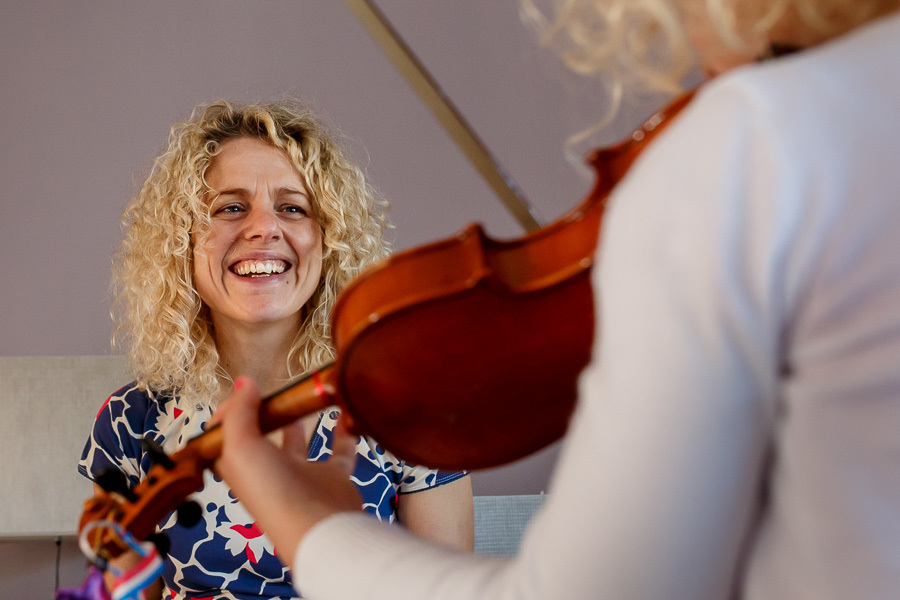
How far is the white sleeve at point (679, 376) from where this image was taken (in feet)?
1.20

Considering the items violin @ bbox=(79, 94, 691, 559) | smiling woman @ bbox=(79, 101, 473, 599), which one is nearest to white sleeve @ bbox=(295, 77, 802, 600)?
violin @ bbox=(79, 94, 691, 559)

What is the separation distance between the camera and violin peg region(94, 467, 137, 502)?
0.75 m

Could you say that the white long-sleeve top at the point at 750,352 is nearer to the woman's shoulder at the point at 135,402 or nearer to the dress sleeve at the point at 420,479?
the dress sleeve at the point at 420,479

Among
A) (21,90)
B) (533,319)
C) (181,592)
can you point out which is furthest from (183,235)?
(21,90)

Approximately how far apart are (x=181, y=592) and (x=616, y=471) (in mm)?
1215

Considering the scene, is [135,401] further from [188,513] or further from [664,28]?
[664,28]

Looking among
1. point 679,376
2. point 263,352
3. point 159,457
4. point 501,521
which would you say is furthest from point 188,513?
point 501,521

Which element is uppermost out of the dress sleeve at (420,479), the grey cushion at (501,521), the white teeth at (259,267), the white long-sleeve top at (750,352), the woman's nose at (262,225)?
the woman's nose at (262,225)

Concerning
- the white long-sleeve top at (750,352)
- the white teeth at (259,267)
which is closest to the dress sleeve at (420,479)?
the white teeth at (259,267)

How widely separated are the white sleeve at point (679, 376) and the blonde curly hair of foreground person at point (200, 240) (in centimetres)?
122

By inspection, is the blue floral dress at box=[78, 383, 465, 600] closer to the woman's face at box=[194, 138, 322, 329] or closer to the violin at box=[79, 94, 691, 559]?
the woman's face at box=[194, 138, 322, 329]

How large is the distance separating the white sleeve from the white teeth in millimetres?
1188

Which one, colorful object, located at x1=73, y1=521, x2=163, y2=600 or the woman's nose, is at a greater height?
the woman's nose

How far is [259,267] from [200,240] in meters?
0.13
